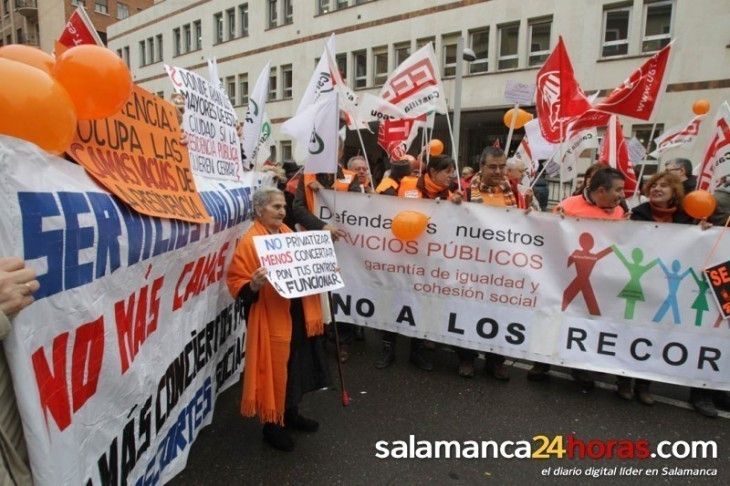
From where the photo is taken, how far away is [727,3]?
14859 millimetres

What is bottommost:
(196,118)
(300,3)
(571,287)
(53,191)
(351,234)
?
(571,287)

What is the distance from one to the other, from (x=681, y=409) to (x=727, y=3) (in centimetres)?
1625

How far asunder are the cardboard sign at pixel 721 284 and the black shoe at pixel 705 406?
0.68 meters

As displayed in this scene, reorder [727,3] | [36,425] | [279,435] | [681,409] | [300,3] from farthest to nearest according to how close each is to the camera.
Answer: [300,3] < [727,3] < [681,409] < [279,435] < [36,425]

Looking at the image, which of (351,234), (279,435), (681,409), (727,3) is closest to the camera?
(279,435)

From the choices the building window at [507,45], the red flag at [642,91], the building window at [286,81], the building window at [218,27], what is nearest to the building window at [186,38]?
the building window at [218,27]

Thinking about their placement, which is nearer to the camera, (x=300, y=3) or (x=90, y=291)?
(x=90, y=291)

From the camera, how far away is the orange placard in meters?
1.99

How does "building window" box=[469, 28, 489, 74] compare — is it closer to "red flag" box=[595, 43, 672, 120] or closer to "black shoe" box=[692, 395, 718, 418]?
"red flag" box=[595, 43, 672, 120]

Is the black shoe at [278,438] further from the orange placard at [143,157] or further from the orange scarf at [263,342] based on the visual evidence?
the orange placard at [143,157]

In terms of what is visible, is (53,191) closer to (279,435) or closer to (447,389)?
(279,435)

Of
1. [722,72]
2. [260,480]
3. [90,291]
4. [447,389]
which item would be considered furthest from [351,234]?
[722,72]

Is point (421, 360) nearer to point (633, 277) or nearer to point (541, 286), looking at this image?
point (541, 286)

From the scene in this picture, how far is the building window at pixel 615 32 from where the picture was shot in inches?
666
